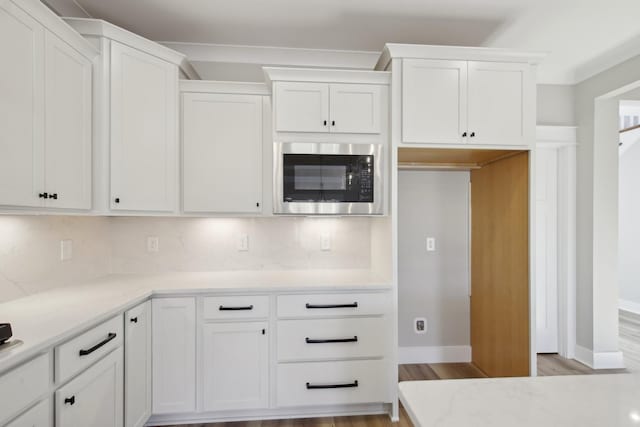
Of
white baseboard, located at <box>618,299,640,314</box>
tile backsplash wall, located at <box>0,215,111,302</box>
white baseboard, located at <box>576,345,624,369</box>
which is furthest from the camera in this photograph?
white baseboard, located at <box>618,299,640,314</box>

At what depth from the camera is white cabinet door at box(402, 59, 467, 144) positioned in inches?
85.1

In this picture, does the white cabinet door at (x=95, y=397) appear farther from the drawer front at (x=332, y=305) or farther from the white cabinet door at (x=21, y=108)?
the drawer front at (x=332, y=305)

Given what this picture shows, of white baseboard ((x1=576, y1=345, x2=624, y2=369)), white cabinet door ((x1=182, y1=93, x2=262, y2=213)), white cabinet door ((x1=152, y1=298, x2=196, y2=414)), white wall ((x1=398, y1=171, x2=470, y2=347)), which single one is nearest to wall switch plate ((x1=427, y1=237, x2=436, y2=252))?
white wall ((x1=398, y1=171, x2=470, y2=347))

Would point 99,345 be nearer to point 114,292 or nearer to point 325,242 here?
point 114,292

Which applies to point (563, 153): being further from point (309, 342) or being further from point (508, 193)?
point (309, 342)

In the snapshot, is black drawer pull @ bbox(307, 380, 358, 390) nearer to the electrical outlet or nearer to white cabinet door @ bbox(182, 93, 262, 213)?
the electrical outlet

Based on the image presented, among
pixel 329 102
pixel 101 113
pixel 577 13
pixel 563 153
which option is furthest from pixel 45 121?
pixel 563 153

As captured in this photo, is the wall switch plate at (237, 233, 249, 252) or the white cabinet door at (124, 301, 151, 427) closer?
the white cabinet door at (124, 301, 151, 427)

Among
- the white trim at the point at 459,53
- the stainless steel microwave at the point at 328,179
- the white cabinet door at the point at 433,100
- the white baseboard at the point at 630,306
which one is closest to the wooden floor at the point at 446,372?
the white baseboard at the point at 630,306

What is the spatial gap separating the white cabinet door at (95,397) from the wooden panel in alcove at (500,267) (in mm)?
2495

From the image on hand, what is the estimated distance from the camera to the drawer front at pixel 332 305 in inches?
83.0

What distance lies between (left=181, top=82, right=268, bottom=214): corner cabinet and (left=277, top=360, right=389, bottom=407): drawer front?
1.10m

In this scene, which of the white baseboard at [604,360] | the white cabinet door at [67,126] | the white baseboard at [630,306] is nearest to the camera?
the white cabinet door at [67,126]

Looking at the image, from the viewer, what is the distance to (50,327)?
4.31 ft
